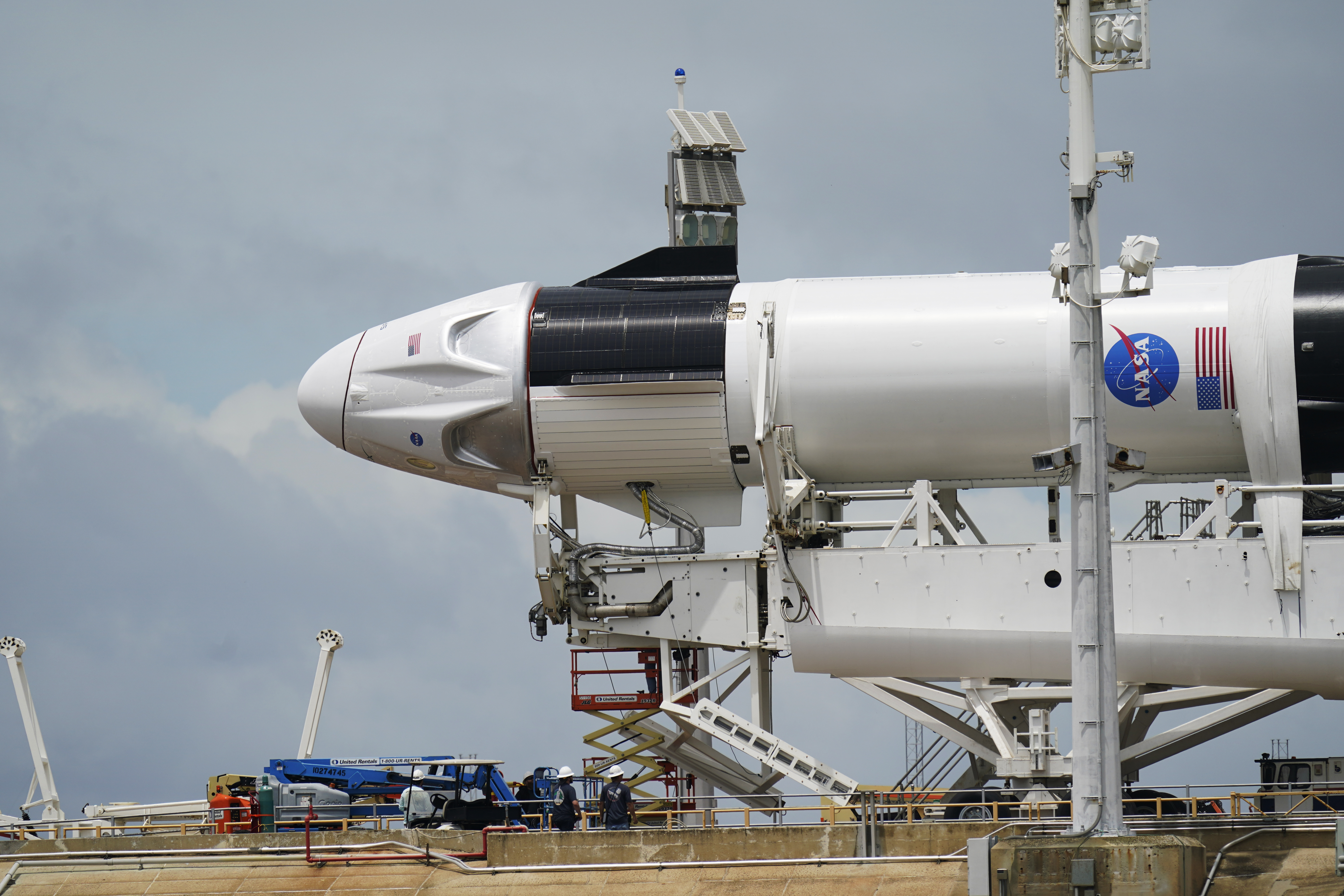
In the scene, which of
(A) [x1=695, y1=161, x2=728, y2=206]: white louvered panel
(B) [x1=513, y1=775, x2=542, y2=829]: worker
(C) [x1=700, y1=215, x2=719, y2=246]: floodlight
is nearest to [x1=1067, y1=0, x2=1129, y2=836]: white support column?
(B) [x1=513, y1=775, x2=542, y2=829]: worker

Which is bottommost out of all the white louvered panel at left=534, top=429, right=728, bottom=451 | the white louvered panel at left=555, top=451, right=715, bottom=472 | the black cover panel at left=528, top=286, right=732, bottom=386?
the white louvered panel at left=555, top=451, right=715, bottom=472

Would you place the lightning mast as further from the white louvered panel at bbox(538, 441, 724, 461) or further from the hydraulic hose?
the hydraulic hose

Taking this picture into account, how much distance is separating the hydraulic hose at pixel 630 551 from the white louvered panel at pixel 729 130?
10897 millimetres

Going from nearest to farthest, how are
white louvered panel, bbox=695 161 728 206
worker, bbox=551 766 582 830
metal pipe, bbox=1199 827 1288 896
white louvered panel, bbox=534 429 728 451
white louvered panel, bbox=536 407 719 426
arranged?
1. metal pipe, bbox=1199 827 1288 896
2. worker, bbox=551 766 582 830
3. white louvered panel, bbox=536 407 719 426
4. white louvered panel, bbox=534 429 728 451
5. white louvered panel, bbox=695 161 728 206

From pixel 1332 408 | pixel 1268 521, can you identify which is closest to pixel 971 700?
pixel 1268 521

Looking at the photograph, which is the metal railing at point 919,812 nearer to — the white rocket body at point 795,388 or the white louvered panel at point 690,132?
the white rocket body at point 795,388

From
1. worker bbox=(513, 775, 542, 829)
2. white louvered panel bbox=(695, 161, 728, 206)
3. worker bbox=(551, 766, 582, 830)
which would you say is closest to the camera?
worker bbox=(551, 766, 582, 830)

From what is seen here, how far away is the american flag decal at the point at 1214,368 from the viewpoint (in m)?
31.2

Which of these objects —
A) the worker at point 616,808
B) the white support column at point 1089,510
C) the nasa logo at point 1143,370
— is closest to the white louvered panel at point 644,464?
the worker at point 616,808

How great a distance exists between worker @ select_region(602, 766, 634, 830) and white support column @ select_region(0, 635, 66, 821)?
48.0ft

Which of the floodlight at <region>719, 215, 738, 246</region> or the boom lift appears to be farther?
the floodlight at <region>719, 215, 738, 246</region>

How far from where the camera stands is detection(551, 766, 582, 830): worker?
96.6 feet

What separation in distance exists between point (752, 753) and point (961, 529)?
6.32 meters

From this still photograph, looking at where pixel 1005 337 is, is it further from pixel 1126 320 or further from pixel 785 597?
pixel 785 597
